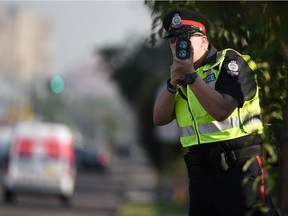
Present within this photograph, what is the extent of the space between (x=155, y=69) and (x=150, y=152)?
26085 mm

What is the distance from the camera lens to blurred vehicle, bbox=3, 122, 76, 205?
82.1 ft

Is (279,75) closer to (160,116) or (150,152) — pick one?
(160,116)

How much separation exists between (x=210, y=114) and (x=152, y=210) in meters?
21.5

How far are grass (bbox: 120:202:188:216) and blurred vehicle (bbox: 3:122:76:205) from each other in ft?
5.86

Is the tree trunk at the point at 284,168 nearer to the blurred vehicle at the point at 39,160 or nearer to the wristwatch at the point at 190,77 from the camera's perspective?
the wristwatch at the point at 190,77

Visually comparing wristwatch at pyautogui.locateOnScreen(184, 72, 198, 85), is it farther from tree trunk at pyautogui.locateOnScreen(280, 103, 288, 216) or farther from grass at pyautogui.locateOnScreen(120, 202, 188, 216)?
grass at pyautogui.locateOnScreen(120, 202, 188, 216)

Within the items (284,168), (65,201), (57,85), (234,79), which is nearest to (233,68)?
(234,79)

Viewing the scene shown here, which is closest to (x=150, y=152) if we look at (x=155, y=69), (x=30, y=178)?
(x=30, y=178)

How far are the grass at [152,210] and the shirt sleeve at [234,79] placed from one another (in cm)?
1811

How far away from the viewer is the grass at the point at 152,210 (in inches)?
951

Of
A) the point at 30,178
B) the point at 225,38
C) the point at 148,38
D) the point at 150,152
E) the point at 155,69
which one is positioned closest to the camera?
the point at 225,38

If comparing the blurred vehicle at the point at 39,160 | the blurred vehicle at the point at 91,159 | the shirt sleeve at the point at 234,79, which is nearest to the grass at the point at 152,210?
the blurred vehicle at the point at 39,160

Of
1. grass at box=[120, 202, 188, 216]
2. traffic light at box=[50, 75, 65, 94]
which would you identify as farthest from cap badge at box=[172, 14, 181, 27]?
traffic light at box=[50, 75, 65, 94]

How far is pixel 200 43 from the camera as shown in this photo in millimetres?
5176
